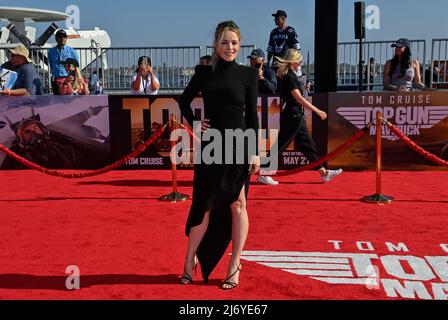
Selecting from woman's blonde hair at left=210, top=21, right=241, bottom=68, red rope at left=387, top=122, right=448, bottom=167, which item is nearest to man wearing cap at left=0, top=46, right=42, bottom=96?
red rope at left=387, top=122, right=448, bottom=167

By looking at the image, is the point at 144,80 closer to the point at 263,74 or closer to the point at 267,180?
the point at 263,74

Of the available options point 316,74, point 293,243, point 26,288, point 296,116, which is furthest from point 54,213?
point 316,74

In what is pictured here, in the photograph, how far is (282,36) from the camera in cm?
1130

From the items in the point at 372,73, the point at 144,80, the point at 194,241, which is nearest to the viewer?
the point at 194,241

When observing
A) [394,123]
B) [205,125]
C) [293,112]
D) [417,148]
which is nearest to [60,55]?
[293,112]

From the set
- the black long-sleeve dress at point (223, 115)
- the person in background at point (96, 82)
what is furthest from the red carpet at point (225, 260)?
the person in background at point (96, 82)

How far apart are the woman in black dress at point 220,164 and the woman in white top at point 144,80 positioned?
6822mm

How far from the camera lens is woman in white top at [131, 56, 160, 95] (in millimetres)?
10617

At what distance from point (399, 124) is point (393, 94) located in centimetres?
55

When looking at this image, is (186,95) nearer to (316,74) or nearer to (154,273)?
(154,273)

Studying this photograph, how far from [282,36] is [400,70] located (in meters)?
2.68

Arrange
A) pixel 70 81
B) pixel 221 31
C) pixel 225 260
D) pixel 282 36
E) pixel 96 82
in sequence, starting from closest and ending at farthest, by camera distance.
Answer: pixel 221 31 < pixel 225 260 < pixel 70 81 < pixel 282 36 < pixel 96 82

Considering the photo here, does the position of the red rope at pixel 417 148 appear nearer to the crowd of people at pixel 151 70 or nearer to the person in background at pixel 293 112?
the person in background at pixel 293 112

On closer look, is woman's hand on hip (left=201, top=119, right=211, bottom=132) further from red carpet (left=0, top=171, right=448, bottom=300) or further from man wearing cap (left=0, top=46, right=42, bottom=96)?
man wearing cap (left=0, top=46, right=42, bottom=96)
